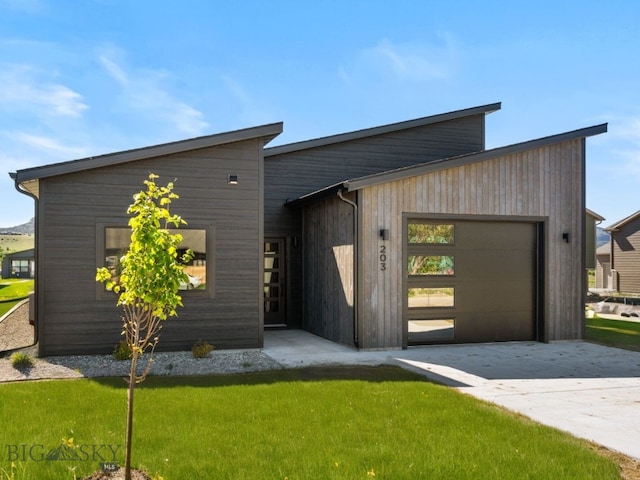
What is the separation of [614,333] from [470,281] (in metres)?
5.12

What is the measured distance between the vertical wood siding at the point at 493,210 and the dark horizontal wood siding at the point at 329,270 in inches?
17.9

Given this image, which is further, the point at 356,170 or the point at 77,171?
the point at 356,170

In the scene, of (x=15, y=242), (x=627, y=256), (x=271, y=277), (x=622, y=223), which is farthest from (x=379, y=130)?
(x=15, y=242)

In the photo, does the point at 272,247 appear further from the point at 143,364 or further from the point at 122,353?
the point at 143,364

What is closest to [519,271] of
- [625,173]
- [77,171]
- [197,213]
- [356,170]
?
[356,170]

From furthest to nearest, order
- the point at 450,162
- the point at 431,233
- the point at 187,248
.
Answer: the point at 431,233
the point at 450,162
the point at 187,248

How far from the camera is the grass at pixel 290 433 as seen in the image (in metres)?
4.04

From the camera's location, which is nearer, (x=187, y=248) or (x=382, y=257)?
(x=187, y=248)

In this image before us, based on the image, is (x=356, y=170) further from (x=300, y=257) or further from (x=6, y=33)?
(x=6, y=33)

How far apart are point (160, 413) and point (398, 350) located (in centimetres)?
539

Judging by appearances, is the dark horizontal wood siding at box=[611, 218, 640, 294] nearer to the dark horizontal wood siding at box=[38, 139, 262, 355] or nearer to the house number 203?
the house number 203

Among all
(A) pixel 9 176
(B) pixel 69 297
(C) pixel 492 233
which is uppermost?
(A) pixel 9 176

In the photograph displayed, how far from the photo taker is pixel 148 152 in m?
9.05

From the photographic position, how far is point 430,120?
14.2 meters
